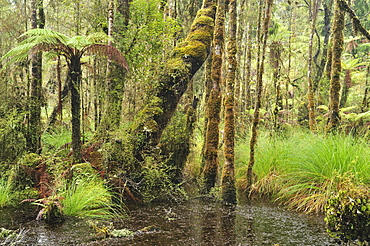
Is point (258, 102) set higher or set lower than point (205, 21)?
lower

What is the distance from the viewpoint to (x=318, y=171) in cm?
636

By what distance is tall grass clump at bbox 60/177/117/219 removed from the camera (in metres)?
5.15

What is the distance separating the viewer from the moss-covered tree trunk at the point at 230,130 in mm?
6484

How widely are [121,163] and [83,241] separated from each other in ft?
8.34

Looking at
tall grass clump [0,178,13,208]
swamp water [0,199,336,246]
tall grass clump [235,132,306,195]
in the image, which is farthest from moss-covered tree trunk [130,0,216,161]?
tall grass clump [235,132,306,195]

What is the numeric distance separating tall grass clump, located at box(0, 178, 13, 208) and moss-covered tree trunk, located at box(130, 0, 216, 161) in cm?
249

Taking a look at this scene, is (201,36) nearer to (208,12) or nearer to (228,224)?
(208,12)

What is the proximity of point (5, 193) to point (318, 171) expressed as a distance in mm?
6177

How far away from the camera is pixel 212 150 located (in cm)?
725

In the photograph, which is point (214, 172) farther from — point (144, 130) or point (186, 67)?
point (186, 67)

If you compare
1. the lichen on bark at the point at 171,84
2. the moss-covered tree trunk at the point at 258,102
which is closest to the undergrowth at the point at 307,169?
Result: the moss-covered tree trunk at the point at 258,102

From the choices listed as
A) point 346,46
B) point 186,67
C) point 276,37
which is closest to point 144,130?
point 186,67

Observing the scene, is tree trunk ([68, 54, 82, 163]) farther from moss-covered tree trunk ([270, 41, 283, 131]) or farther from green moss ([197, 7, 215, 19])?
moss-covered tree trunk ([270, 41, 283, 131])

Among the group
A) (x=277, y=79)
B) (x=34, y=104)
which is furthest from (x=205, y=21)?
(x=34, y=104)
